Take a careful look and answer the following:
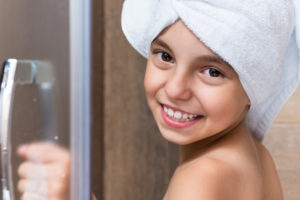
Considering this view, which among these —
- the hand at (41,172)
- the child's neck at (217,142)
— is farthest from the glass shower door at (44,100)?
the child's neck at (217,142)

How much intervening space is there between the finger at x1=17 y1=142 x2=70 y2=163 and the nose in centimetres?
21

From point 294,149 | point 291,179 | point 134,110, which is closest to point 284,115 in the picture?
point 294,149

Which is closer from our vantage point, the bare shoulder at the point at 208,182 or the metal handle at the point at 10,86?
the metal handle at the point at 10,86

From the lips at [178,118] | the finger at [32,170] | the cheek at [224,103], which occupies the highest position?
the cheek at [224,103]

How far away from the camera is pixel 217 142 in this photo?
756 millimetres

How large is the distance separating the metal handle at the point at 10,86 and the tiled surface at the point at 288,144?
3.24ft

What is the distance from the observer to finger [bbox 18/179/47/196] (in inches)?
21.5

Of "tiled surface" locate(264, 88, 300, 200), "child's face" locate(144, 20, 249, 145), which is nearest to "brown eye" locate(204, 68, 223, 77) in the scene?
"child's face" locate(144, 20, 249, 145)

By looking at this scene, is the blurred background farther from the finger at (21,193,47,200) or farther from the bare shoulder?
the bare shoulder

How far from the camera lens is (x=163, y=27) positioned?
67cm

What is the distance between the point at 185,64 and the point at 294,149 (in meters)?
0.85

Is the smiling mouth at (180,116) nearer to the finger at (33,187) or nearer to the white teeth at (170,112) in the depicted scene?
the white teeth at (170,112)

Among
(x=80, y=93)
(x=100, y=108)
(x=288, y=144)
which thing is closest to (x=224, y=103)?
(x=80, y=93)

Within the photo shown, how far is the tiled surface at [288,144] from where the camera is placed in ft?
4.39
